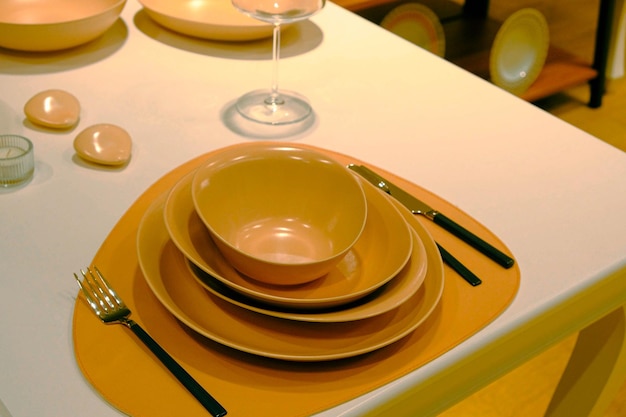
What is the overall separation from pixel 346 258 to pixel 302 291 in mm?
66

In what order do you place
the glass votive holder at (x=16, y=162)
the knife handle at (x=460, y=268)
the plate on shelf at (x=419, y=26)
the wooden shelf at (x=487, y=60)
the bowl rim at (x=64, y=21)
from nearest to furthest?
the knife handle at (x=460, y=268)
the glass votive holder at (x=16, y=162)
the bowl rim at (x=64, y=21)
the plate on shelf at (x=419, y=26)
the wooden shelf at (x=487, y=60)

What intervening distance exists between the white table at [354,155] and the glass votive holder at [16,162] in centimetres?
2

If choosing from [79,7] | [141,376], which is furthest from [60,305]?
[79,7]

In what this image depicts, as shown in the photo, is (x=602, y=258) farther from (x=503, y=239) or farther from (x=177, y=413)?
(x=177, y=413)

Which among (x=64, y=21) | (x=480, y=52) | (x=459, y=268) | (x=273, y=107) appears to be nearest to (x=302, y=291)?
(x=459, y=268)

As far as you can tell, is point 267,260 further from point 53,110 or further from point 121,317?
point 53,110

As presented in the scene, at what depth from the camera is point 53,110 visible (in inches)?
38.1

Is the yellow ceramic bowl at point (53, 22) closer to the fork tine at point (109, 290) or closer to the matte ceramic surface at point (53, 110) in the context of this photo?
the matte ceramic surface at point (53, 110)

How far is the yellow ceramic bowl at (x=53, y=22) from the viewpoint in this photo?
3.54 ft

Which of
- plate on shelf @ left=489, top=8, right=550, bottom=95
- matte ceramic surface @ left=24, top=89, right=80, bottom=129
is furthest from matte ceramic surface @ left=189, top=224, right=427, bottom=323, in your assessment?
plate on shelf @ left=489, top=8, right=550, bottom=95

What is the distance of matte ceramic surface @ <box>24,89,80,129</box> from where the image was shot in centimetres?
96

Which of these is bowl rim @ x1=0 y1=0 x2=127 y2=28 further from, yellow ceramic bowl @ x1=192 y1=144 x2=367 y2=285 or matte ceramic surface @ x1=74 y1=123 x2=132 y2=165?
yellow ceramic bowl @ x1=192 y1=144 x2=367 y2=285

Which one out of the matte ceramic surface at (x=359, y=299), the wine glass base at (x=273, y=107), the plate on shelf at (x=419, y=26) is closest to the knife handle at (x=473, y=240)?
the matte ceramic surface at (x=359, y=299)

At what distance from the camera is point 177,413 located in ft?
1.96
